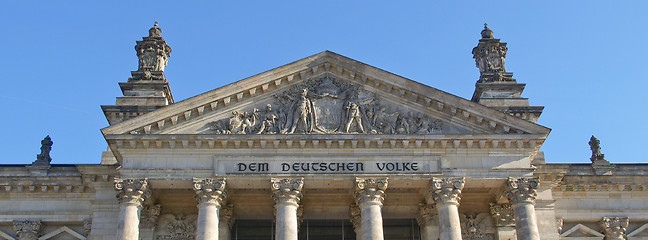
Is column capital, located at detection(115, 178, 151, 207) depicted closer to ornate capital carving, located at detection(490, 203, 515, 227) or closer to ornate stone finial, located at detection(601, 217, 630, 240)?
ornate capital carving, located at detection(490, 203, 515, 227)

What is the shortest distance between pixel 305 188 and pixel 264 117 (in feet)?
11.3

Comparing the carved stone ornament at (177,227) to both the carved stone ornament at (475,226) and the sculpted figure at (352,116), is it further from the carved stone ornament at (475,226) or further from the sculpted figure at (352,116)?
the carved stone ornament at (475,226)

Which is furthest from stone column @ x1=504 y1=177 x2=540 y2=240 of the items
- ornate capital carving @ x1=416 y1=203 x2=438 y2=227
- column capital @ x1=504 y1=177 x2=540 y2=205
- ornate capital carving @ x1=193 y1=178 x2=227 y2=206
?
ornate capital carving @ x1=193 y1=178 x2=227 y2=206

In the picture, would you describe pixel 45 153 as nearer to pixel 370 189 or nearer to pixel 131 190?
pixel 131 190

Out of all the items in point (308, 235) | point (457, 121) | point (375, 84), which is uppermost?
point (375, 84)

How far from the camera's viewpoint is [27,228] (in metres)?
30.9

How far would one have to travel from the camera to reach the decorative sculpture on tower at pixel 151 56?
1350 inches

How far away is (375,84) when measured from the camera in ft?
98.8

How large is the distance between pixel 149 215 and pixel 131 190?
9.62ft

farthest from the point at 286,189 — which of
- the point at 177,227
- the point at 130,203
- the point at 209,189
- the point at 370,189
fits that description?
the point at 130,203

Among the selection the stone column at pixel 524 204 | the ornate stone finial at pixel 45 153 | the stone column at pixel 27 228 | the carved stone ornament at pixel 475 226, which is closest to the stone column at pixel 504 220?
the carved stone ornament at pixel 475 226

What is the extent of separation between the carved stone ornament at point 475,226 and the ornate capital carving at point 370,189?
522cm

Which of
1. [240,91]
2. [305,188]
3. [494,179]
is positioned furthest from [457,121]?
[240,91]

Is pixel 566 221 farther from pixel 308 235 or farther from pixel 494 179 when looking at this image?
pixel 308 235
